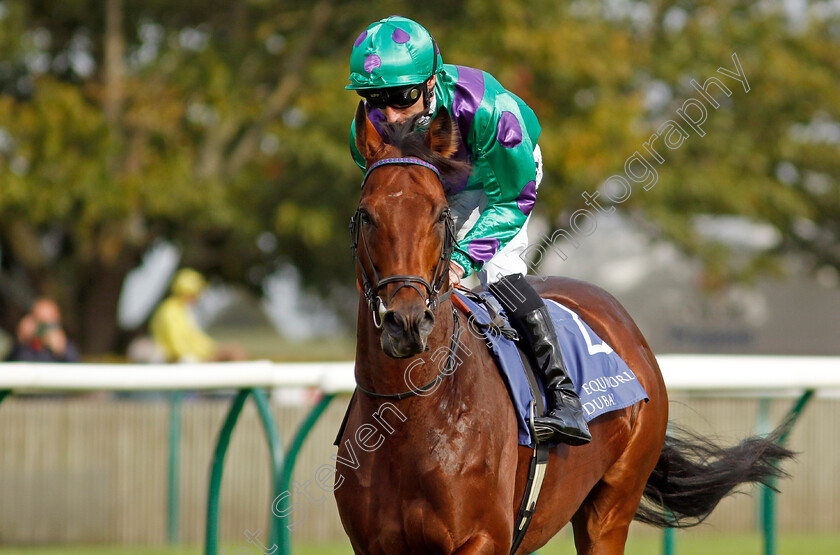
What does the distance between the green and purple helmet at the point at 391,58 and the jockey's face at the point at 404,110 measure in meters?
0.06

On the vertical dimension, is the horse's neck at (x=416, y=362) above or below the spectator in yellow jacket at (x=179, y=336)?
above

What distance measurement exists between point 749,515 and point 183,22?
10.4m

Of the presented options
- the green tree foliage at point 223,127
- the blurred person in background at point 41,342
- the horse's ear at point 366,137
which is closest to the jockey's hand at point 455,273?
the horse's ear at point 366,137

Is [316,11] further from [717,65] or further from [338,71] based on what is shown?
[717,65]

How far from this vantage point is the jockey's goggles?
3.03 m

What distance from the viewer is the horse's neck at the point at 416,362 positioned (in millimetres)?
2846

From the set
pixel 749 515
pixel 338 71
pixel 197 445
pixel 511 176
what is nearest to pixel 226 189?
pixel 338 71

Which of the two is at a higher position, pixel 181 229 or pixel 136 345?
pixel 181 229

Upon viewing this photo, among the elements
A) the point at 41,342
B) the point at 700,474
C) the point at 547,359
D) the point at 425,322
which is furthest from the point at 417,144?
the point at 41,342

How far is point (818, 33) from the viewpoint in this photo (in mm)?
19469

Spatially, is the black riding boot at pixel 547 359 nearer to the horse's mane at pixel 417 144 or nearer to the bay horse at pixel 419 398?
the bay horse at pixel 419 398

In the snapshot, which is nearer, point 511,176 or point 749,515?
point 511,176

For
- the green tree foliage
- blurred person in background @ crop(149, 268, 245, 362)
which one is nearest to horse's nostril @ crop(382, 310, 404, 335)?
blurred person in background @ crop(149, 268, 245, 362)

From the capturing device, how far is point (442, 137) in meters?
2.92
